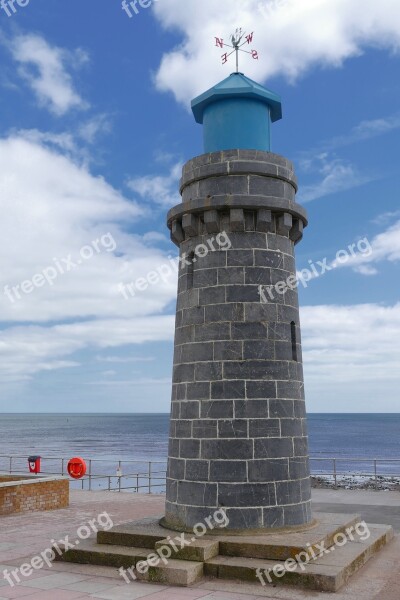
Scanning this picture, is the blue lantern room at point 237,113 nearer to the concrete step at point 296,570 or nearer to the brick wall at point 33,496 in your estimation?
the concrete step at point 296,570

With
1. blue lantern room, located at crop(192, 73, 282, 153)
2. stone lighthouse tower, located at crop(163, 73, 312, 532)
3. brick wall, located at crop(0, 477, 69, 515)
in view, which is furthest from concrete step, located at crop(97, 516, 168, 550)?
blue lantern room, located at crop(192, 73, 282, 153)

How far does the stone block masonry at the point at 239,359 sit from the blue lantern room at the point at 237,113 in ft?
1.21

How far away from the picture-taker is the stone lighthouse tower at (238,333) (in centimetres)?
915

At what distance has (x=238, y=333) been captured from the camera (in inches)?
374

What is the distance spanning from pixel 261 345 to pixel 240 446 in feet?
5.37

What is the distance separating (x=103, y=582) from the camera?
7910mm

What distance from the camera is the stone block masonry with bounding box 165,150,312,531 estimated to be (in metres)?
9.13

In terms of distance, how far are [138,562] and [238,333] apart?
12.2ft

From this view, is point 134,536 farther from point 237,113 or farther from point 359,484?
point 359,484

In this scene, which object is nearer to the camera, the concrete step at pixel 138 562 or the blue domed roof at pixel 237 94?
the concrete step at pixel 138 562

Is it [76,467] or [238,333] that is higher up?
[238,333]

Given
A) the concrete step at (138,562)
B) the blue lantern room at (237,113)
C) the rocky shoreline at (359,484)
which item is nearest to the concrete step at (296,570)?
the concrete step at (138,562)

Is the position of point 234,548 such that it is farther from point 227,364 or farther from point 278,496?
point 227,364

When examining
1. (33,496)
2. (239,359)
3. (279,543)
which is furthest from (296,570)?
(33,496)
